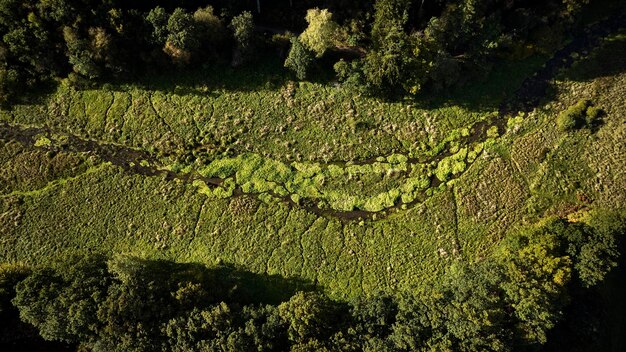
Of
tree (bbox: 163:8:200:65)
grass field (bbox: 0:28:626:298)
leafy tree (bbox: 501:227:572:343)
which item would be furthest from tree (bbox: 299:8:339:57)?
leafy tree (bbox: 501:227:572:343)

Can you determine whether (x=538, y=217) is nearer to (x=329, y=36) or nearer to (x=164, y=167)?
(x=329, y=36)

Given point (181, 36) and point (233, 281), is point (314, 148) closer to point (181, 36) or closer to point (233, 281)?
point (233, 281)

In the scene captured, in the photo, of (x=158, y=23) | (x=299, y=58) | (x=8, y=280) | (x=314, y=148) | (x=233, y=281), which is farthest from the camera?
(x=314, y=148)

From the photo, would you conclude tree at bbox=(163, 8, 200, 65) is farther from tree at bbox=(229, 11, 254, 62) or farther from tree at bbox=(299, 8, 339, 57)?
tree at bbox=(299, 8, 339, 57)

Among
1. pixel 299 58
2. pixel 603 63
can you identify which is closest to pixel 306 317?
pixel 299 58

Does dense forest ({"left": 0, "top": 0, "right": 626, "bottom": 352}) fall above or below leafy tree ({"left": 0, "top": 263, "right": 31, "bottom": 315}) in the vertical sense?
above

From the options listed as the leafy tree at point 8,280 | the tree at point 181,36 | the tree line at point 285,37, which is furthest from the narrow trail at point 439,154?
the leafy tree at point 8,280

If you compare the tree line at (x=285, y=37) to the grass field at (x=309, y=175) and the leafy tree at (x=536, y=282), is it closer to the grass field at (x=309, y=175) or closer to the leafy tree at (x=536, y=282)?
the grass field at (x=309, y=175)
